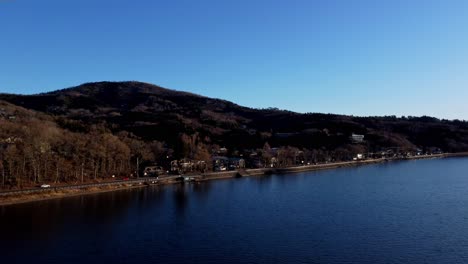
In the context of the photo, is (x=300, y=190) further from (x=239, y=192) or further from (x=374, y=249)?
(x=374, y=249)

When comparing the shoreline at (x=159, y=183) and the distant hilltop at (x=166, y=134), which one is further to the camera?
the distant hilltop at (x=166, y=134)

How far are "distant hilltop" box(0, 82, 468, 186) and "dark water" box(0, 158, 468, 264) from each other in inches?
271

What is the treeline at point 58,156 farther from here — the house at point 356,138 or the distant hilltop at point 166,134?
the house at point 356,138

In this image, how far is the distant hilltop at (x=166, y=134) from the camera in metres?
38.1

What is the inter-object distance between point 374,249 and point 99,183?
24.7 metres

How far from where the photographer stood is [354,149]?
7988cm

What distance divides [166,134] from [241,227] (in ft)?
152

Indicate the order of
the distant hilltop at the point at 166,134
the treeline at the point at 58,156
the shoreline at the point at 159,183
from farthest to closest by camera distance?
1. the distant hilltop at the point at 166,134
2. the treeline at the point at 58,156
3. the shoreline at the point at 159,183

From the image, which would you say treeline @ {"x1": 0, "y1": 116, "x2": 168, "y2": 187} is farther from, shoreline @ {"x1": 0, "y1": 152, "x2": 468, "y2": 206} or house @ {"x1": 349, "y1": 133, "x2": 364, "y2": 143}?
house @ {"x1": 349, "y1": 133, "x2": 364, "y2": 143}

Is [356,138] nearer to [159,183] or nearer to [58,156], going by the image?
[159,183]

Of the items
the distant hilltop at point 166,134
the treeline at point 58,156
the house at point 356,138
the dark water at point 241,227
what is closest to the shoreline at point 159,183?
the dark water at point 241,227

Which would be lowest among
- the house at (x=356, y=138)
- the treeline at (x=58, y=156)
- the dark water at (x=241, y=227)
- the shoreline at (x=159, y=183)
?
the dark water at (x=241, y=227)

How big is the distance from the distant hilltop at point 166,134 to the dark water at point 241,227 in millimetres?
6877

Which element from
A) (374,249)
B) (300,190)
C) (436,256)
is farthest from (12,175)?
(436,256)
